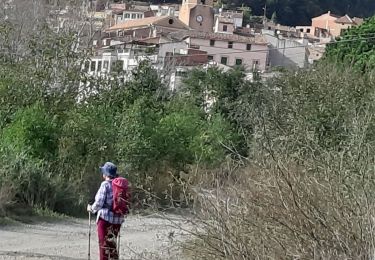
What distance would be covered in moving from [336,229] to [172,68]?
40.6 meters

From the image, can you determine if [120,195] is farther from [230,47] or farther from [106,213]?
[230,47]

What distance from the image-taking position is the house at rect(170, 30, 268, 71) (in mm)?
81875

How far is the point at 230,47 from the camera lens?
85.4 meters

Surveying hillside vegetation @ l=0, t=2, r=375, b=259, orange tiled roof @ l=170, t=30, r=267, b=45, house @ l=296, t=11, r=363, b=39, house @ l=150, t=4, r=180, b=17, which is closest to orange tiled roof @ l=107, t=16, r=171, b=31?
orange tiled roof @ l=170, t=30, r=267, b=45

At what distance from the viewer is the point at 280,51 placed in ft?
A: 291

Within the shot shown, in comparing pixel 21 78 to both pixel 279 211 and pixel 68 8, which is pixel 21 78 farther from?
pixel 68 8

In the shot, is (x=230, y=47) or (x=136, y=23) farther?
(x=136, y=23)

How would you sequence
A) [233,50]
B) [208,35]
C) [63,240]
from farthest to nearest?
[233,50]
[208,35]
[63,240]

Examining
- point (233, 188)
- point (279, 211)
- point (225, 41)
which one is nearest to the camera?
point (279, 211)

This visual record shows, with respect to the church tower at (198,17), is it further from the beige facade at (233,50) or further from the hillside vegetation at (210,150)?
the hillside vegetation at (210,150)

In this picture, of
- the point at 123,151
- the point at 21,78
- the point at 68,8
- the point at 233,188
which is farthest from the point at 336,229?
the point at 68,8

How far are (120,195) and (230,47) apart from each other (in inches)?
3031

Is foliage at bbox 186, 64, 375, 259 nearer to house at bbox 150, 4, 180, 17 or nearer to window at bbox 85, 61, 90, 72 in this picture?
window at bbox 85, 61, 90, 72

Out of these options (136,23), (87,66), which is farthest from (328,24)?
(87,66)
